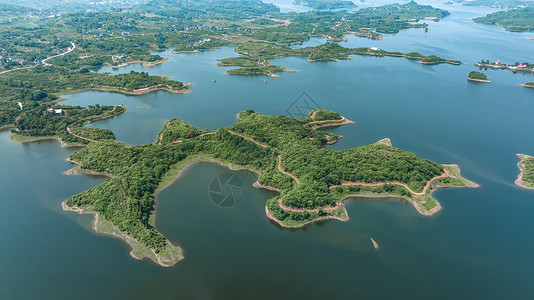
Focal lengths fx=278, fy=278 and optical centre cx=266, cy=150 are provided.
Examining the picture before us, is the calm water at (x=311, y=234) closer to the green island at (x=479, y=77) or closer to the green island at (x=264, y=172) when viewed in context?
the green island at (x=264, y=172)

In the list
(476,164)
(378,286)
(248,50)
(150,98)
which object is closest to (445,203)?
(476,164)

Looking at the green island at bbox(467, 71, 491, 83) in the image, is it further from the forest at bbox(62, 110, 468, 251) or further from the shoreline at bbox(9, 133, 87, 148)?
the shoreline at bbox(9, 133, 87, 148)

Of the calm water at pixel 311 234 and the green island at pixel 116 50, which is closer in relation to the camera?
the calm water at pixel 311 234

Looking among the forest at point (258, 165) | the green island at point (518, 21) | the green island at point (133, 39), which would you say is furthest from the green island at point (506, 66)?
the green island at point (518, 21)

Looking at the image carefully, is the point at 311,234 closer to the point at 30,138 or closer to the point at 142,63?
the point at 30,138

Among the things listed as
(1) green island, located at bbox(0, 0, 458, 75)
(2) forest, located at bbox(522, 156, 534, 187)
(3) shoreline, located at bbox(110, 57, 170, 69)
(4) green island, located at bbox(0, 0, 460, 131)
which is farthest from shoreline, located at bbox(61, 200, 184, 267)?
(3) shoreline, located at bbox(110, 57, 170, 69)

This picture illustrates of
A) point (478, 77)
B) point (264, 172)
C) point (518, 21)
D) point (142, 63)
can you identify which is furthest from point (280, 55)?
point (518, 21)
